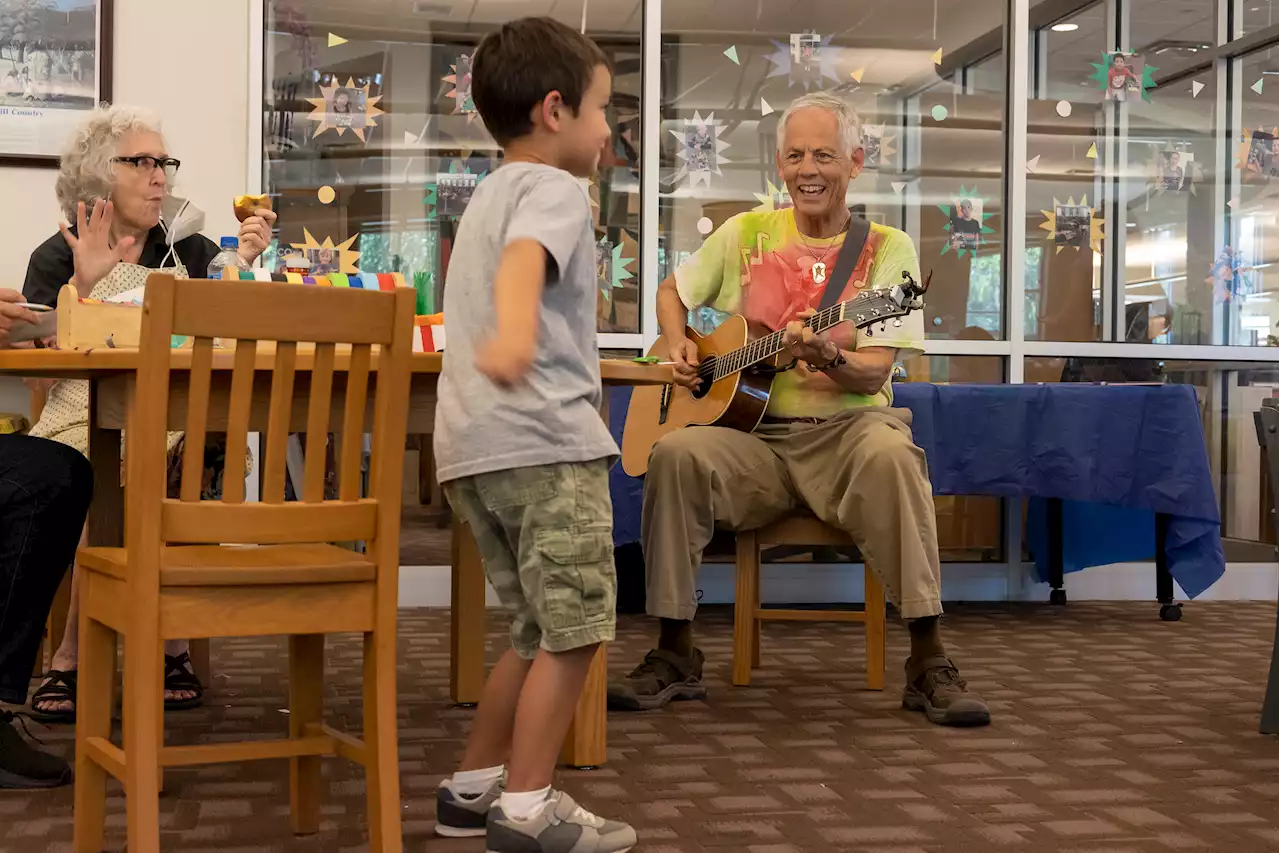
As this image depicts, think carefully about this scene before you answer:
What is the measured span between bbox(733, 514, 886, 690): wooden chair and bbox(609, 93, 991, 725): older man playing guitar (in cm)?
5

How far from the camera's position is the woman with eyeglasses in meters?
2.79

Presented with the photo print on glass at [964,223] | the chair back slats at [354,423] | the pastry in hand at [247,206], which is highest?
the photo print on glass at [964,223]

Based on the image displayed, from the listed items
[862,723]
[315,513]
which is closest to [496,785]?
[315,513]

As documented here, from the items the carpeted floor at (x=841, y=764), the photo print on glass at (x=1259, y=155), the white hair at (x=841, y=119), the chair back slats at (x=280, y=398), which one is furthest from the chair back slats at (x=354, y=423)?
the photo print on glass at (x=1259, y=155)

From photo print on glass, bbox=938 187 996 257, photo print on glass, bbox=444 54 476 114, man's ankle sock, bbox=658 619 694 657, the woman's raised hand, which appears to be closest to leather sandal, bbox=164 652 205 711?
the woman's raised hand

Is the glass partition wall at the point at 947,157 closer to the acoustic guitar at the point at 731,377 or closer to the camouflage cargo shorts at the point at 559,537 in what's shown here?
the acoustic guitar at the point at 731,377

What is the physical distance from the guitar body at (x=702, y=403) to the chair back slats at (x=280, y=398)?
1419mm

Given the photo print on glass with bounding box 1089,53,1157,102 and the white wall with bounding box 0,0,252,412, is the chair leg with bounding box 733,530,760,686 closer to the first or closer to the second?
the white wall with bounding box 0,0,252,412

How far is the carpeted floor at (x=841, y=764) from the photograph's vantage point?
6.56ft

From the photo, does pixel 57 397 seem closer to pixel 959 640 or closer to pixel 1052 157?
pixel 959 640

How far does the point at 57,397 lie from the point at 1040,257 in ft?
10.6

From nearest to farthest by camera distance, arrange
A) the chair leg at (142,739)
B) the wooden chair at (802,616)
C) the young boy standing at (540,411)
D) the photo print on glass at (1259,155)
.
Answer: the chair leg at (142,739) → the young boy standing at (540,411) → the wooden chair at (802,616) → the photo print on glass at (1259,155)

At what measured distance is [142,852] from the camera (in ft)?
5.51

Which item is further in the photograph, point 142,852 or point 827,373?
point 827,373
